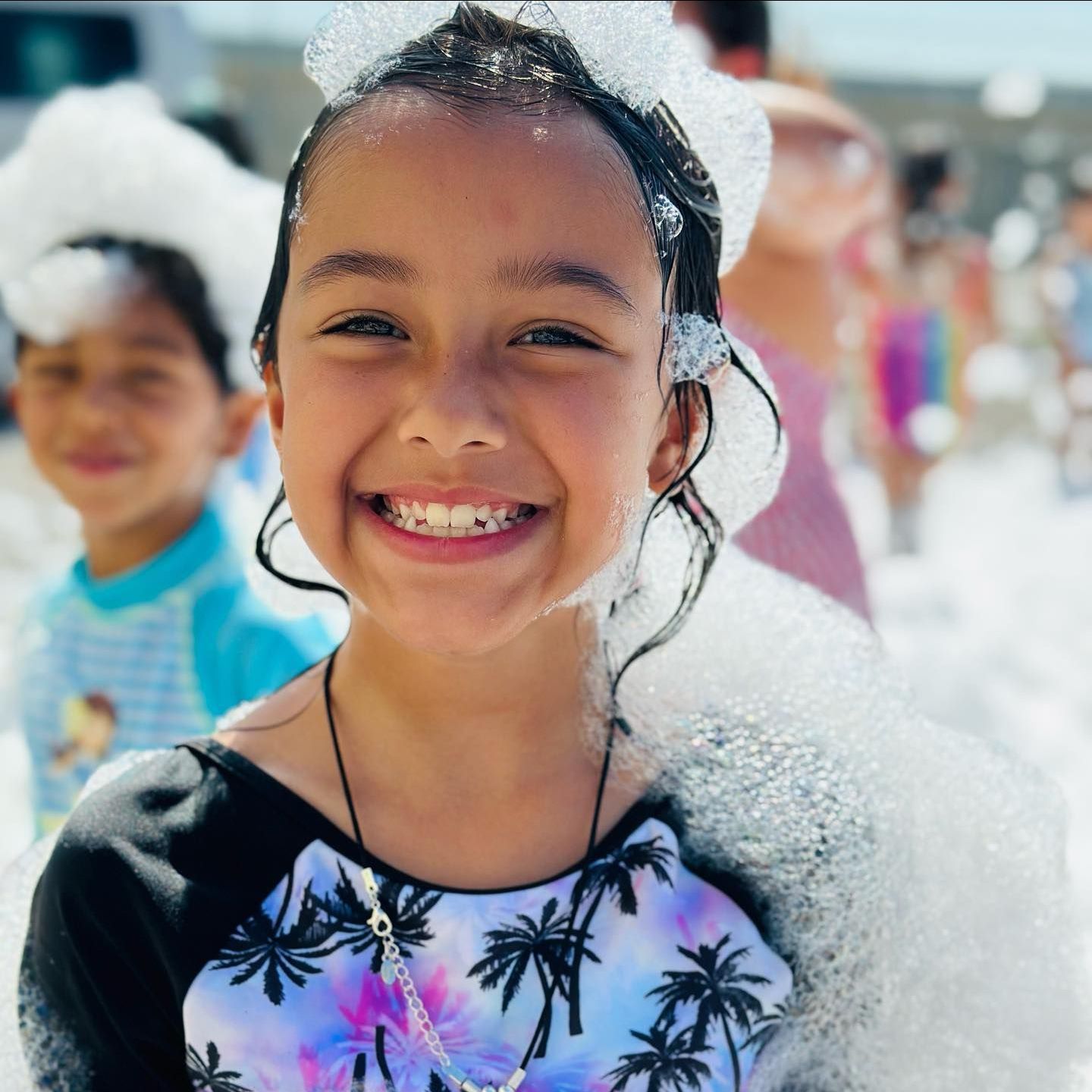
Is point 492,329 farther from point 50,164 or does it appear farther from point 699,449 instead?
point 50,164

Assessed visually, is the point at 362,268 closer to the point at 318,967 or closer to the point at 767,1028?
the point at 318,967

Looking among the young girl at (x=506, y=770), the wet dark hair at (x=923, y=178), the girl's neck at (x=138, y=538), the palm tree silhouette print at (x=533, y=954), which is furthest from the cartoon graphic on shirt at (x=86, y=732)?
the wet dark hair at (x=923, y=178)

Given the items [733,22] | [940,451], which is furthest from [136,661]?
[940,451]

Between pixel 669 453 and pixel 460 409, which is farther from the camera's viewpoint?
pixel 669 453

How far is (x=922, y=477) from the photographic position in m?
5.17

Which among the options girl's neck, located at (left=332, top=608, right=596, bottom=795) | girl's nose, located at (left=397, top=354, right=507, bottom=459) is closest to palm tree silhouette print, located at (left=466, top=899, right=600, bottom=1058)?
girl's neck, located at (left=332, top=608, right=596, bottom=795)

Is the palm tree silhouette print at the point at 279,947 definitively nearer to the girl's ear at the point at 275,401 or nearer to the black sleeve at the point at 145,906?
the black sleeve at the point at 145,906

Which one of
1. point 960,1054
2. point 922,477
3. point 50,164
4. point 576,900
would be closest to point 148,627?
point 50,164

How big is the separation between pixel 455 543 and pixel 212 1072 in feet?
1.54

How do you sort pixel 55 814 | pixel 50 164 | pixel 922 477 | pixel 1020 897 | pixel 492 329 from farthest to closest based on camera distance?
pixel 922 477 < pixel 50 164 < pixel 55 814 < pixel 1020 897 < pixel 492 329

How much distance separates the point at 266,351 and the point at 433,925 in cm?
56

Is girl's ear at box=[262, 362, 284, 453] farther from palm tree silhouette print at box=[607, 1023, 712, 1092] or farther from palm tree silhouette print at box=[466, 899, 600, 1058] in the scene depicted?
palm tree silhouette print at box=[607, 1023, 712, 1092]

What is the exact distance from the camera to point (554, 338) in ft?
3.53

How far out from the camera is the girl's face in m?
1.04
